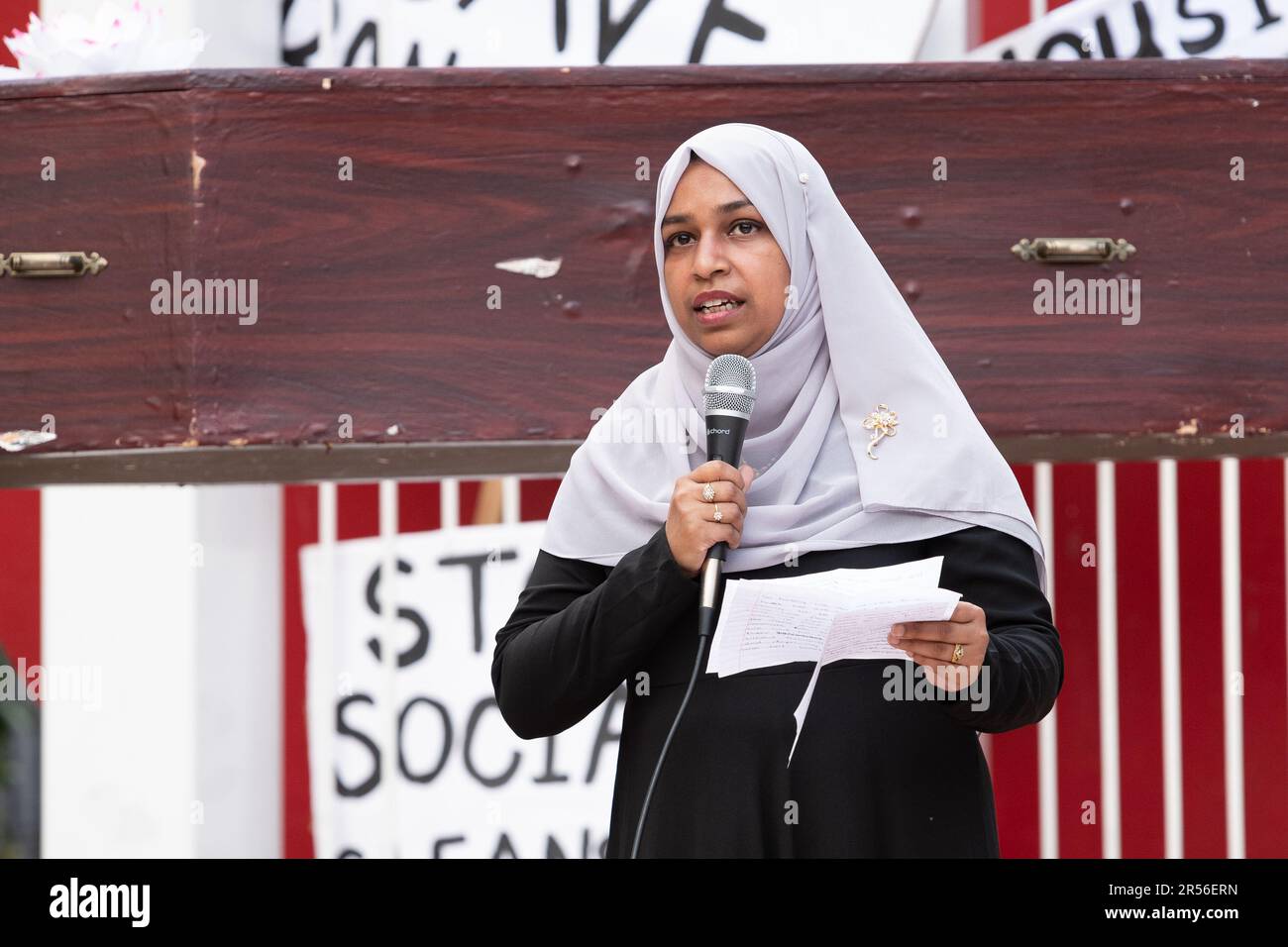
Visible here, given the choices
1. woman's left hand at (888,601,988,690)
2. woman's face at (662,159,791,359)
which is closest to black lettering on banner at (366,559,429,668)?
woman's face at (662,159,791,359)

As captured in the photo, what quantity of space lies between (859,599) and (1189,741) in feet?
6.72

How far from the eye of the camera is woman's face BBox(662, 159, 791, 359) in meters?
1.46

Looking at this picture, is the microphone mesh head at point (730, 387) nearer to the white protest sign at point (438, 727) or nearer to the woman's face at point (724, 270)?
the woman's face at point (724, 270)

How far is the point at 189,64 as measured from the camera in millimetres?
2236

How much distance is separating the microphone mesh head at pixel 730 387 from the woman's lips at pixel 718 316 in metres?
0.09

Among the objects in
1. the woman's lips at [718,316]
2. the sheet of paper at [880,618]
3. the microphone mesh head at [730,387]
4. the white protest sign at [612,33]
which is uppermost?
the white protest sign at [612,33]

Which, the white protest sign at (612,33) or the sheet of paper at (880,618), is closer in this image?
the sheet of paper at (880,618)

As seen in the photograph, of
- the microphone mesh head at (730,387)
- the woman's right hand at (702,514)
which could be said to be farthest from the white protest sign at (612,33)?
the woman's right hand at (702,514)

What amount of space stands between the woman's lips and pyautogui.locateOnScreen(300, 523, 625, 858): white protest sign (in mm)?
1598

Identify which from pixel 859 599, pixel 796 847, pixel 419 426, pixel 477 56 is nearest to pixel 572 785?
pixel 419 426

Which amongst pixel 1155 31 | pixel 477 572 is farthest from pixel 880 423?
pixel 477 572

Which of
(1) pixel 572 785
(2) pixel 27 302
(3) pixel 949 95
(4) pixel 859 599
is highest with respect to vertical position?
(3) pixel 949 95

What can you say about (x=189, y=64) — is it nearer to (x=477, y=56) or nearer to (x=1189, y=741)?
(x=477, y=56)

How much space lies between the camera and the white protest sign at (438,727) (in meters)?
2.98
